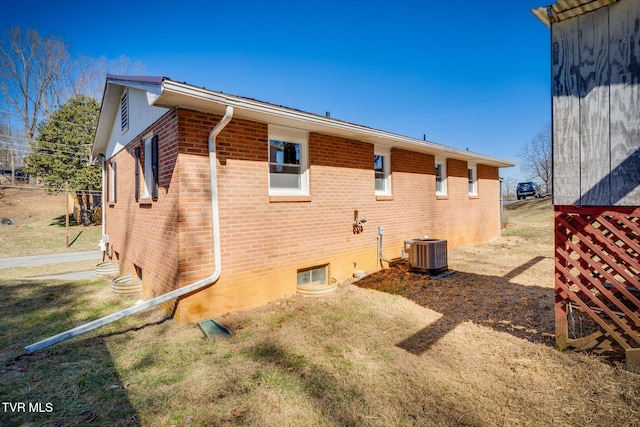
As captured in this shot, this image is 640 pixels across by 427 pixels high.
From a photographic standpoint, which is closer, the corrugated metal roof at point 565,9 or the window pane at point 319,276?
the corrugated metal roof at point 565,9

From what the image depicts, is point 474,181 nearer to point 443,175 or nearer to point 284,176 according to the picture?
point 443,175

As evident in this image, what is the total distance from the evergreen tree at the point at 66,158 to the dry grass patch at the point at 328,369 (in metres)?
15.3

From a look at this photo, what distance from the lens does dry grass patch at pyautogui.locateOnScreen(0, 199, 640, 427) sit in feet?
8.50

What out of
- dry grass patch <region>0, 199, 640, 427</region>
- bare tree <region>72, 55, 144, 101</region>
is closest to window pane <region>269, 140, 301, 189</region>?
dry grass patch <region>0, 199, 640, 427</region>

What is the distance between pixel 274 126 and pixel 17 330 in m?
5.12

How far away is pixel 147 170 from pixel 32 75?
25.6 meters

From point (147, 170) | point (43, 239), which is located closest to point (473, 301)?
point (147, 170)

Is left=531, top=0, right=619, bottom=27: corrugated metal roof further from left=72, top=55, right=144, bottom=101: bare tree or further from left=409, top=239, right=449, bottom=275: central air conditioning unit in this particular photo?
left=72, top=55, right=144, bottom=101: bare tree

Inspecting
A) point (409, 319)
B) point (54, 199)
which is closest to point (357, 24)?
point (409, 319)

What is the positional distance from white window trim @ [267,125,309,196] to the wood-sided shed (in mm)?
3947

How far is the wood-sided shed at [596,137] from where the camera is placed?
3053 mm

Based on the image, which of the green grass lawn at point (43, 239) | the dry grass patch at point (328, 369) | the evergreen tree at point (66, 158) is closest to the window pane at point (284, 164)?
the dry grass patch at point (328, 369)

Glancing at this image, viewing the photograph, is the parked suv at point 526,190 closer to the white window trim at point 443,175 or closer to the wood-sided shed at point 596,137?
the white window trim at point 443,175

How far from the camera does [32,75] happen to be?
22297 mm
